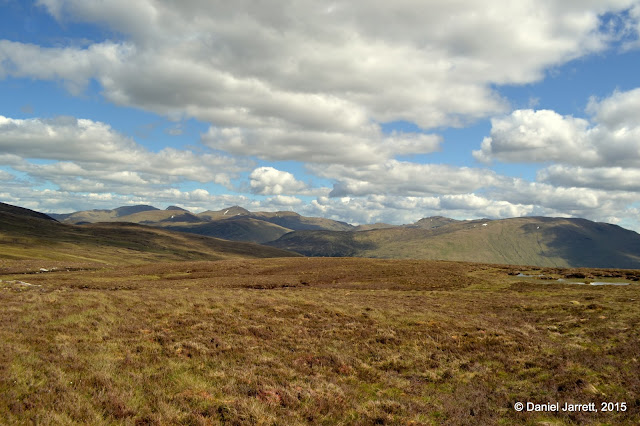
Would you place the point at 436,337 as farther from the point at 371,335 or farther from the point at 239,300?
the point at 239,300

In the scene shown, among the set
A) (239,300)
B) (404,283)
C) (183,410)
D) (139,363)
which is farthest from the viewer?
(404,283)

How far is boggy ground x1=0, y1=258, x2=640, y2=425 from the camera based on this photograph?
42.2ft

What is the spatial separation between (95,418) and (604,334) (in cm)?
3036

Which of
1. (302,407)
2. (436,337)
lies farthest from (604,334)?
A: (302,407)

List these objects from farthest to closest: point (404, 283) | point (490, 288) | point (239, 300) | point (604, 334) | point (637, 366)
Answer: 1. point (404, 283)
2. point (490, 288)
3. point (239, 300)
4. point (604, 334)
5. point (637, 366)

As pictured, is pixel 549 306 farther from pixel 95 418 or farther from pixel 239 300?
pixel 95 418

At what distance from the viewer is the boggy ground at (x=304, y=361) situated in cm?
1286

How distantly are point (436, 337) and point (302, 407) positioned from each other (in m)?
14.3

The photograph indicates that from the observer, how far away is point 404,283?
198ft

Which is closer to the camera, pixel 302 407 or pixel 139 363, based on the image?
pixel 302 407

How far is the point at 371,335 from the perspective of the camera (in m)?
24.9

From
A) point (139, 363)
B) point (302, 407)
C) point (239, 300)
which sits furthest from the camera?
point (239, 300)

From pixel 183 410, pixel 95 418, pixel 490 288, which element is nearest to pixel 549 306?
pixel 490 288

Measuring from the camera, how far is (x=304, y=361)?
19250mm
